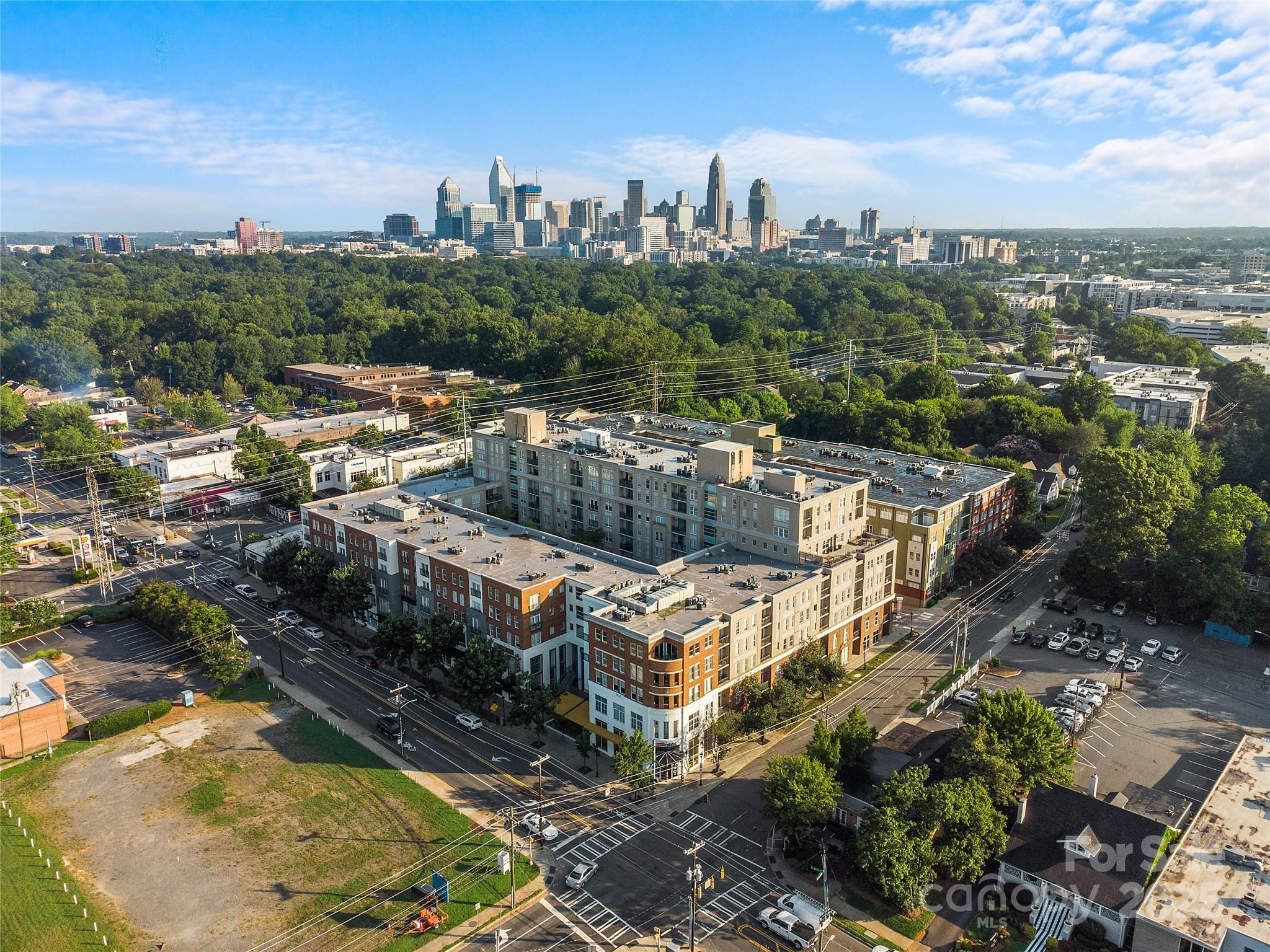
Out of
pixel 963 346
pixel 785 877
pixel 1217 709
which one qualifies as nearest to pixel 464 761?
pixel 785 877

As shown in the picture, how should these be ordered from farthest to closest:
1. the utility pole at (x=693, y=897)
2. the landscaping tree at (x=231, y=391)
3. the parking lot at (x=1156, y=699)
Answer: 1. the landscaping tree at (x=231, y=391)
2. the parking lot at (x=1156, y=699)
3. the utility pole at (x=693, y=897)

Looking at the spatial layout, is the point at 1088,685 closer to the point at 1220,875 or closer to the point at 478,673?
the point at 1220,875

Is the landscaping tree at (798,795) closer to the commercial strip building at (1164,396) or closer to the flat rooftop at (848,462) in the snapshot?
the flat rooftop at (848,462)

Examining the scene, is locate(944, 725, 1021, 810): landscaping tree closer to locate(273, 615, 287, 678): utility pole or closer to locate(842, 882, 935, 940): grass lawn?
locate(842, 882, 935, 940): grass lawn

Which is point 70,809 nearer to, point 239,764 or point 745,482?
point 239,764

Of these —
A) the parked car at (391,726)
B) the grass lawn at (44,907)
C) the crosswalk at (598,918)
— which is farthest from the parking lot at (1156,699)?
the grass lawn at (44,907)
